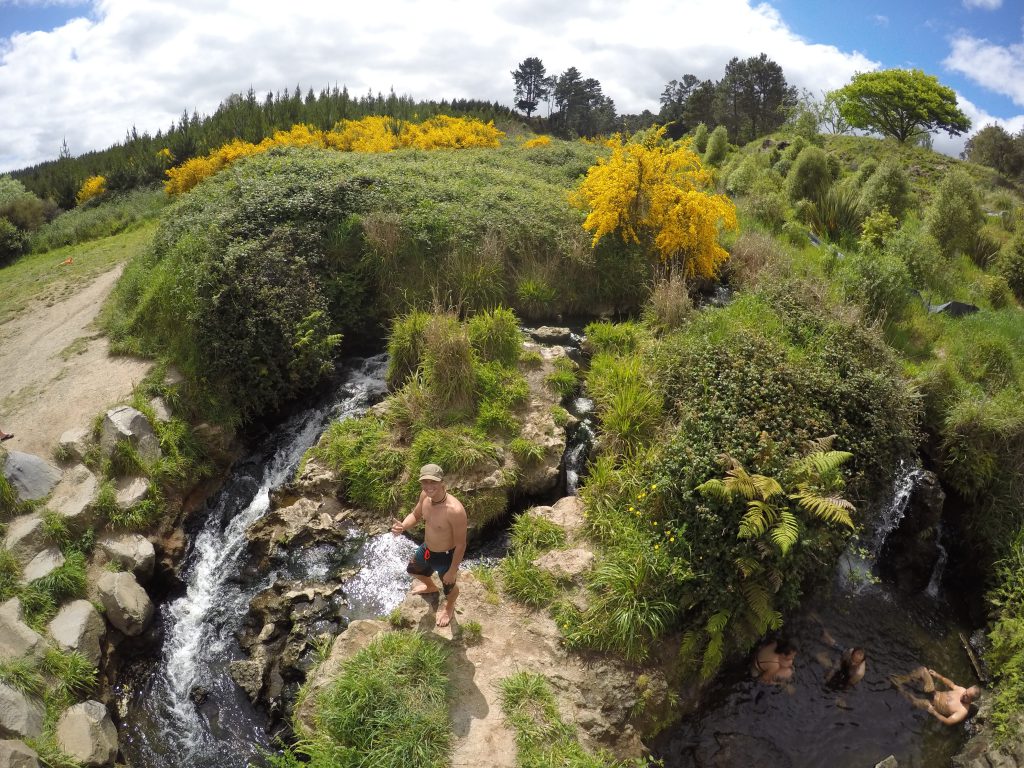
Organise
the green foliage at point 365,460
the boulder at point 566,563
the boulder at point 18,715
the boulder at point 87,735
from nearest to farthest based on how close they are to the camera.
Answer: the boulder at point 18,715 → the boulder at point 87,735 → the boulder at point 566,563 → the green foliage at point 365,460

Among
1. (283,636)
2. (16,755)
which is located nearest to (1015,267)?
(283,636)

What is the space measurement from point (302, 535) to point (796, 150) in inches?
968

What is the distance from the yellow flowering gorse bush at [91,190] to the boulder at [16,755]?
90.6 feet

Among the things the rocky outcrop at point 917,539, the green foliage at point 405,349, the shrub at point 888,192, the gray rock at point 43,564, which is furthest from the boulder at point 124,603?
the shrub at point 888,192

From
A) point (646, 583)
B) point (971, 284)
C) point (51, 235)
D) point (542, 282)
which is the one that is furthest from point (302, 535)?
point (51, 235)

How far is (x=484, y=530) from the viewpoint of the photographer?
788cm

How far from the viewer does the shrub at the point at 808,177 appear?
57.5 ft

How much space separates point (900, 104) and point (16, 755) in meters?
43.3

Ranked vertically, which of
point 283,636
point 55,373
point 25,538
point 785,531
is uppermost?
point 785,531

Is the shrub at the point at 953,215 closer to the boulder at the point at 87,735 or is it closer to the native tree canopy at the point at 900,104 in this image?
the boulder at the point at 87,735

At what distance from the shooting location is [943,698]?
661cm

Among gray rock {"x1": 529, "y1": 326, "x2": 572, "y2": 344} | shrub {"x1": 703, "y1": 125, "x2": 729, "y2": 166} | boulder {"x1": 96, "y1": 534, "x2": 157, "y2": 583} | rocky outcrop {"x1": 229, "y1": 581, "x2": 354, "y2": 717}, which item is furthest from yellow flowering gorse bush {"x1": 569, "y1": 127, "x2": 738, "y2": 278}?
shrub {"x1": 703, "y1": 125, "x2": 729, "y2": 166}

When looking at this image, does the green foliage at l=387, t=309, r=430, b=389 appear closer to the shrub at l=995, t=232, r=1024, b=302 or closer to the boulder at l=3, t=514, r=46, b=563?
the boulder at l=3, t=514, r=46, b=563

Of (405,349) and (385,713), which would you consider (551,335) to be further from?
(385,713)
